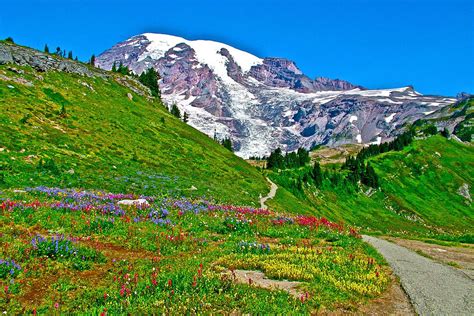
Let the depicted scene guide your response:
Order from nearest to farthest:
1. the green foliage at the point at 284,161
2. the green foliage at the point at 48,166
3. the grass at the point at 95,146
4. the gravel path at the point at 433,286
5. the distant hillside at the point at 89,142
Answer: the gravel path at the point at 433,286, the green foliage at the point at 48,166, the grass at the point at 95,146, the distant hillside at the point at 89,142, the green foliage at the point at 284,161

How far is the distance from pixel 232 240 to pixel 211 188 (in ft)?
111

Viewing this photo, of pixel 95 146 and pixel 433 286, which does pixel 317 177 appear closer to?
pixel 95 146

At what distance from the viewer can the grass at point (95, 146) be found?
3791 centimetres

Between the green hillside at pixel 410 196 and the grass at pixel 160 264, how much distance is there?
129 feet

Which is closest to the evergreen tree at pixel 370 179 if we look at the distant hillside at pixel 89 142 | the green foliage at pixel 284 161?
the green foliage at pixel 284 161

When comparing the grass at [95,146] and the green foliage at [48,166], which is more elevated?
the grass at [95,146]

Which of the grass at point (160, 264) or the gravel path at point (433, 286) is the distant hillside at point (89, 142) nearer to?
the grass at point (160, 264)


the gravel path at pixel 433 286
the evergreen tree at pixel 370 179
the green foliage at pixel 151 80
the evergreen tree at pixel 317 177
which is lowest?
the gravel path at pixel 433 286

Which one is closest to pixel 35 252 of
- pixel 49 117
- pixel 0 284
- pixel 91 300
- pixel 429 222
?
pixel 0 284

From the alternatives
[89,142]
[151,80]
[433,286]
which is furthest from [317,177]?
[433,286]

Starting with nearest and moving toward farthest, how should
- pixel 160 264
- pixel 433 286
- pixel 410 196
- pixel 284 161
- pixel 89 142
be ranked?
pixel 433 286
pixel 160 264
pixel 89 142
pixel 410 196
pixel 284 161

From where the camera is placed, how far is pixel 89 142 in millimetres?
54250

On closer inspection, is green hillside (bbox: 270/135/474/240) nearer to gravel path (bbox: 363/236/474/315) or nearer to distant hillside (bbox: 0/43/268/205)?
distant hillside (bbox: 0/43/268/205)

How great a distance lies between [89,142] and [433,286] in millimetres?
50992
